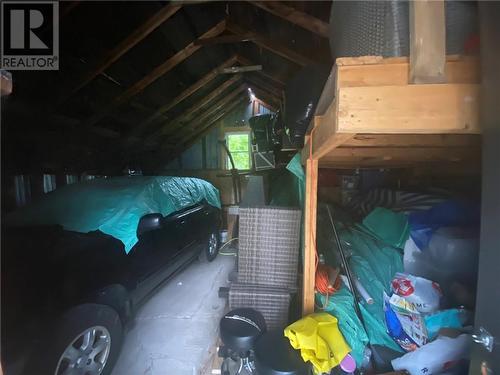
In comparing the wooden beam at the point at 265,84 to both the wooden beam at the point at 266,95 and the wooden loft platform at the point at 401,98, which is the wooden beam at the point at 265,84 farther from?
the wooden loft platform at the point at 401,98

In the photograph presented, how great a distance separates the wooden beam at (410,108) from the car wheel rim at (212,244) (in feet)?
10.9

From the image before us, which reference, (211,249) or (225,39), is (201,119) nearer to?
(225,39)

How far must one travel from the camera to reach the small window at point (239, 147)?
6.44 m

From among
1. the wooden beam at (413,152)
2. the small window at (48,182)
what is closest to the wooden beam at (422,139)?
the wooden beam at (413,152)

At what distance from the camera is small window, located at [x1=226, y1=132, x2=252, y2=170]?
6438mm

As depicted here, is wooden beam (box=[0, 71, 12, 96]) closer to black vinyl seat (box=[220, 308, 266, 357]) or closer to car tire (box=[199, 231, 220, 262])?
black vinyl seat (box=[220, 308, 266, 357])

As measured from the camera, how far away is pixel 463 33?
31.5 inches

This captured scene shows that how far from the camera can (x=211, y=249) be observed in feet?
12.7

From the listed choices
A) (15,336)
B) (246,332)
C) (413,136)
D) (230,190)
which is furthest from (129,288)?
(230,190)

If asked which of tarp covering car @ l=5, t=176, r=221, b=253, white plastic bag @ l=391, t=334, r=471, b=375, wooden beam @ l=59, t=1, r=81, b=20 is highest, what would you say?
wooden beam @ l=59, t=1, r=81, b=20

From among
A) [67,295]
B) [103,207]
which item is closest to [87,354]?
[67,295]

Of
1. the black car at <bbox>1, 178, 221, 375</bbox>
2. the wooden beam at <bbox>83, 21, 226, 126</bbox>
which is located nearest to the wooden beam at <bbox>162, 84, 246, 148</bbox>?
the wooden beam at <bbox>83, 21, 226, 126</bbox>

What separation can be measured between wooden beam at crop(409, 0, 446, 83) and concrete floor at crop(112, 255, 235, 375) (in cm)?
214

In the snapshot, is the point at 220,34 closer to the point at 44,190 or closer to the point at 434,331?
the point at 44,190
